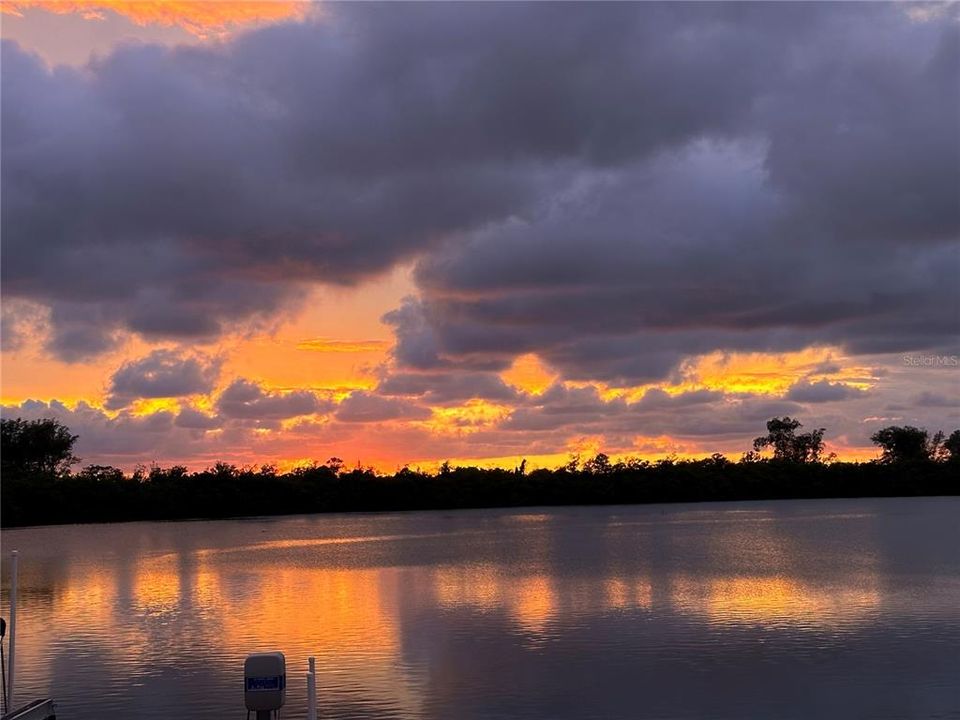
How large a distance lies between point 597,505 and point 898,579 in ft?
456

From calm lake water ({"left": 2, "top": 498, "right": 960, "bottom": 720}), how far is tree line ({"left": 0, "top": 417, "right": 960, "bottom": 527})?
86.1 m

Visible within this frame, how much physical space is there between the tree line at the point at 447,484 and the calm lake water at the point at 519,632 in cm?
8609

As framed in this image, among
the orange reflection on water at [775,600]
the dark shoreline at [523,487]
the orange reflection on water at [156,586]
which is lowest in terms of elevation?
the orange reflection on water at [775,600]

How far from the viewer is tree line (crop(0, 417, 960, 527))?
15225 centimetres

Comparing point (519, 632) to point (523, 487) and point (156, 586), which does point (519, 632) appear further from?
point (523, 487)

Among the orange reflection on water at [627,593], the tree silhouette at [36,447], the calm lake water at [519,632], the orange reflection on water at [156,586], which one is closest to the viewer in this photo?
the calm lake water at [519,632]

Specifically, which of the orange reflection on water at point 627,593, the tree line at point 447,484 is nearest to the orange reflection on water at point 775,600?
the orange reflection on water at point 627,593

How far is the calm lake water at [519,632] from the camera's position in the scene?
23344 mm

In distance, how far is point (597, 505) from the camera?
183 metres

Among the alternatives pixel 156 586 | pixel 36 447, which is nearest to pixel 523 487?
pixel 36 447

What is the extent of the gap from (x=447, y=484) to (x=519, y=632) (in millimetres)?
145578

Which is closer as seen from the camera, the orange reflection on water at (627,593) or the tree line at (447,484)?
the orange reflection on water at (627,593)

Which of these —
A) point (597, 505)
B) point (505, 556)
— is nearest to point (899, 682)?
point (505, 556)

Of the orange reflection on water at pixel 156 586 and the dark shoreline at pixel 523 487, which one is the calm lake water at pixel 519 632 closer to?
the orange reflection on water at pixel 156 586
